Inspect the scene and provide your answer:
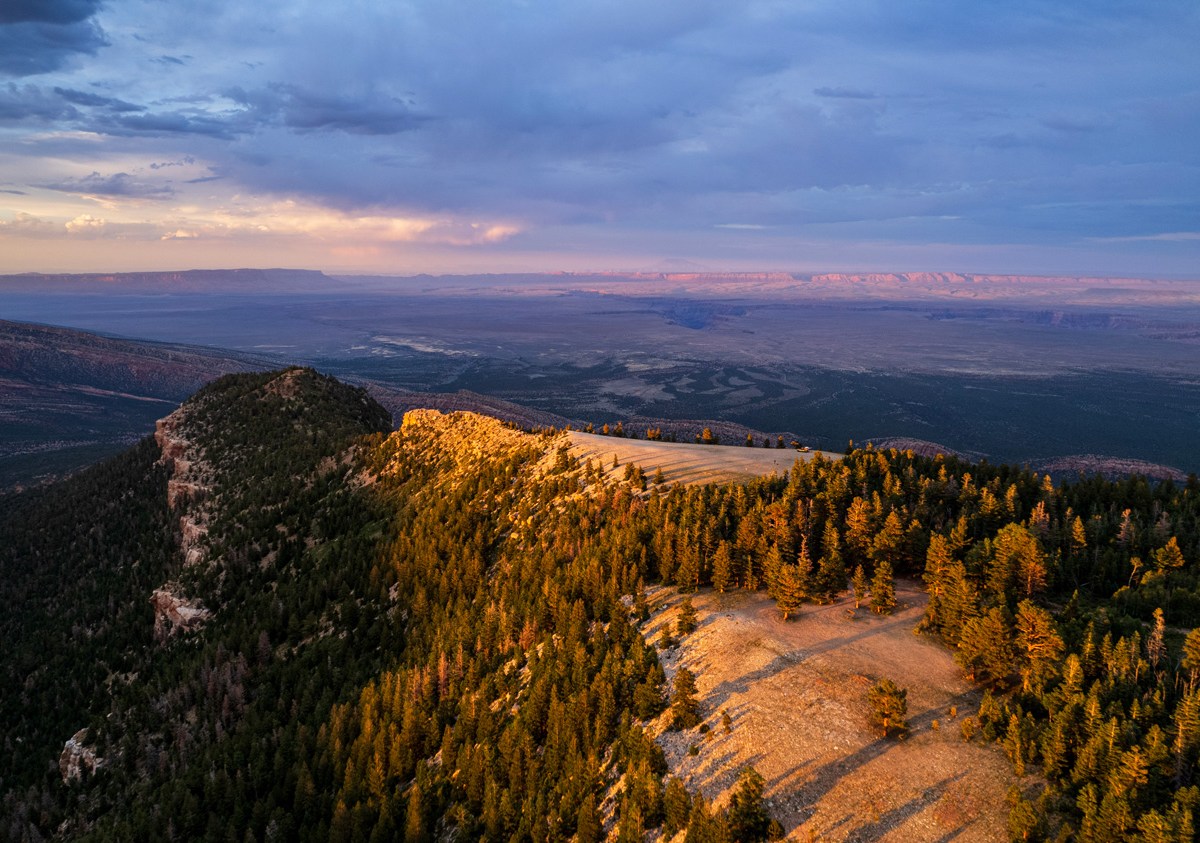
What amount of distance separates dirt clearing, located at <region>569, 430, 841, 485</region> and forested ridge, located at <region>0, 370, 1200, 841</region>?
2.43m

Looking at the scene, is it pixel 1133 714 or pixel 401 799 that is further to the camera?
pixel 401 799

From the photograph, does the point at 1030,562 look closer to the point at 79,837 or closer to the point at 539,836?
the point at 539,836

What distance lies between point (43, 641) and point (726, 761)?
234ft

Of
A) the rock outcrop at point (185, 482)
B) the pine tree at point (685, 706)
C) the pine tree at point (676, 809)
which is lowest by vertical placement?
the rock outcrop at point (185, 482)

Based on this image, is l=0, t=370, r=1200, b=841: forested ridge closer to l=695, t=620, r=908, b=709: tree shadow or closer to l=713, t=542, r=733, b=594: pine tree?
l=713, t=542, r=733, b=594: pine tree

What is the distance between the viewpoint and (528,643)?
34344mm

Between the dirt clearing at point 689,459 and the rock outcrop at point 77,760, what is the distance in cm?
4044

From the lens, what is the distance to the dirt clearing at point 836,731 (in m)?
20.1

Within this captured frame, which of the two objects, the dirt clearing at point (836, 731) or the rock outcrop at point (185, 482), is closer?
the dirt clearing at point (836, 731)

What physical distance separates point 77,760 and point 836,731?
50935 millimetres

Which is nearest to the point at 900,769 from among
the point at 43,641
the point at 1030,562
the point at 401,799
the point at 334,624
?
the point at 1030,562

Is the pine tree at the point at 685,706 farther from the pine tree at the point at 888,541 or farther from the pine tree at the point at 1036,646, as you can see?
the pine tree at the point at 888,541

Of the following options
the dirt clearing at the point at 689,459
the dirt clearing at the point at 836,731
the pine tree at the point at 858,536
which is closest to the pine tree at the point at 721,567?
the dirt clearing at the point at 836,731

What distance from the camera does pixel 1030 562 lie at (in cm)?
3128
